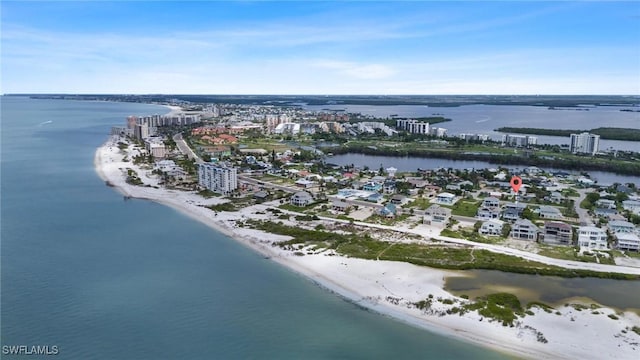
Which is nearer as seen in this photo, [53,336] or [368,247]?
[53,336]

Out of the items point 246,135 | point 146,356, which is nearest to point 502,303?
point 146,356

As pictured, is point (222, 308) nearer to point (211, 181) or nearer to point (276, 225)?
point (276, 225)

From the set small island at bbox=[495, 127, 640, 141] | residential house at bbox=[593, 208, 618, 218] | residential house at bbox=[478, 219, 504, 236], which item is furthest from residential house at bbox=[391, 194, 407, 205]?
small island at bbox=[495, 127, 640, 141]

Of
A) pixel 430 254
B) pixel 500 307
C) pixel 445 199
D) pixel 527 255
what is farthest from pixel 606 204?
pixel 500 307

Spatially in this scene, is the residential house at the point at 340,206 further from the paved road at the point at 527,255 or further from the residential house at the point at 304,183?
the residential house at the point at 304,183

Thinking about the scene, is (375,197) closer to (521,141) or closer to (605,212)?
(605,212)

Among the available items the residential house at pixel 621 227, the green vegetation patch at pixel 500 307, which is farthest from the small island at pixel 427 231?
the residential house at pixel 621 227

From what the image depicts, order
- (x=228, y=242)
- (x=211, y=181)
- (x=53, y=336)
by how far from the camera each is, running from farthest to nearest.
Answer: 1. (x=211, y=181)
2. (x=228, y=242)
3. (x=53, y=336)
